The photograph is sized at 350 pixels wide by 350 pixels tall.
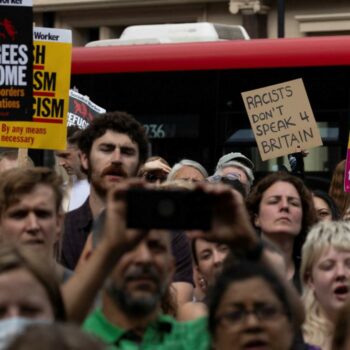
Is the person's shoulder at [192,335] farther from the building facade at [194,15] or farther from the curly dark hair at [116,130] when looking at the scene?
the building facade at [194,15]

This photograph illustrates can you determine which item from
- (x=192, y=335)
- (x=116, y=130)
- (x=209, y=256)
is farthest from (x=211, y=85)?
(x=192, y=335)

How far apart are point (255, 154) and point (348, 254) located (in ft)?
29.4

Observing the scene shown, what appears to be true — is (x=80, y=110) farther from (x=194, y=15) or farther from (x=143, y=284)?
(x=194, y=15)

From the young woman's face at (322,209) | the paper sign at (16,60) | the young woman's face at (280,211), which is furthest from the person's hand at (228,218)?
the paper sign at (16,60)

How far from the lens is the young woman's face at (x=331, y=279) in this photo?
5.97 meters

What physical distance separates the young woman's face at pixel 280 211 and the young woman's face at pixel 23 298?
3.24 metres

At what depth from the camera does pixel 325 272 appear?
6051 millimetres

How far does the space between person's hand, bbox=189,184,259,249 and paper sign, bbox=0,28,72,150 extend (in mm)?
5181

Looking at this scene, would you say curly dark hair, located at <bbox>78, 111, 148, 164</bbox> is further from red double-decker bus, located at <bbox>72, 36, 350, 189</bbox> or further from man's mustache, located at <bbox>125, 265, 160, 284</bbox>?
red double-decker bus, located at <bbox>72, 36, 350, 189</bbox>

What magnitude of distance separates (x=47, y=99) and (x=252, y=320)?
584cm

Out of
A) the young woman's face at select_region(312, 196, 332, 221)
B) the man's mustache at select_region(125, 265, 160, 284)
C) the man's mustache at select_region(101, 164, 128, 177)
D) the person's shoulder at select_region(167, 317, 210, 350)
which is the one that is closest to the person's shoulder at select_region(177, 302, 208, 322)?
the person's shoulder at select_region(167, 317, 210, 350)

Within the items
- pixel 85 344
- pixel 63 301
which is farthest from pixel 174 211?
pixel 85 344

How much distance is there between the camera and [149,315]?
448 centimetres

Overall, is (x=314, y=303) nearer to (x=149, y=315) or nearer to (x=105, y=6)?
(x=149, y=315)
